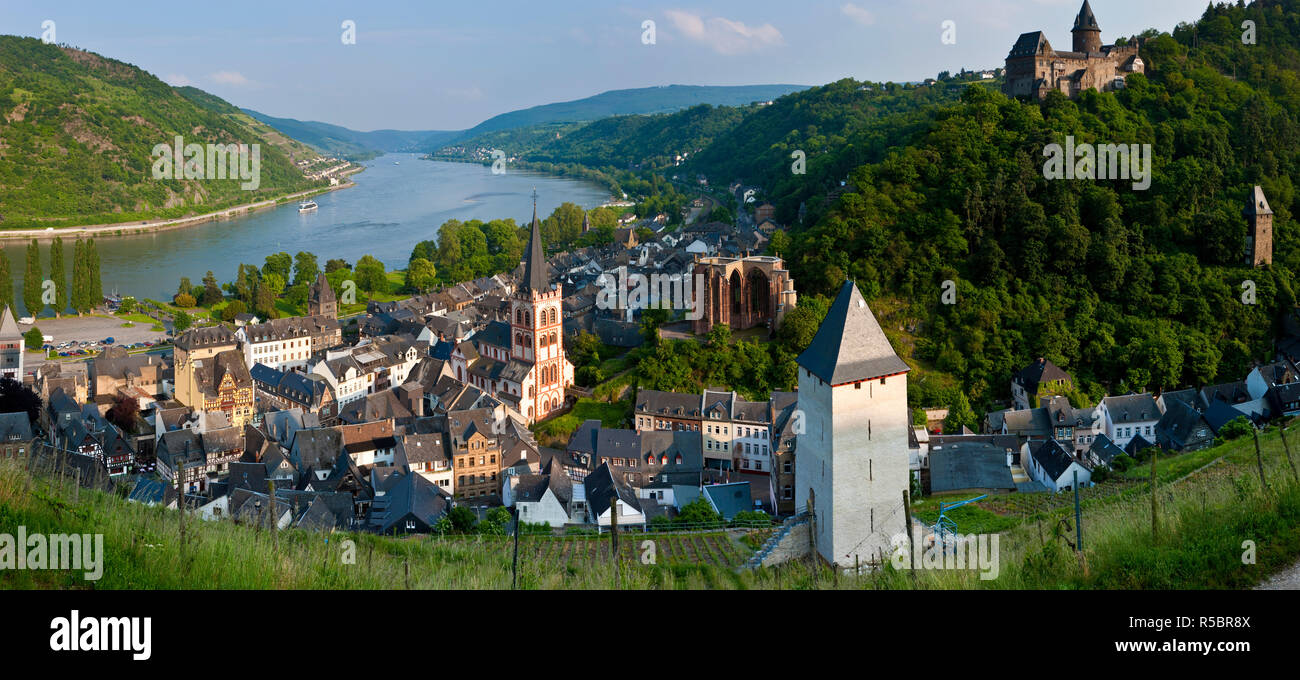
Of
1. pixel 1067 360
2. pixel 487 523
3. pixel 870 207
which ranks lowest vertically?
pixel 487 523

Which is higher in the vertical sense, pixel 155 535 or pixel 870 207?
pixel 870 207

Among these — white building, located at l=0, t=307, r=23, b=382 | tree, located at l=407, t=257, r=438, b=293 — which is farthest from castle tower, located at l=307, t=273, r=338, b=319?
white building, located at l=0, t=307, r=23, b=382

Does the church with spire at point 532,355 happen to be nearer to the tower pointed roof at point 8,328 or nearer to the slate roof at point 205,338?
the slate roof at point 205,338

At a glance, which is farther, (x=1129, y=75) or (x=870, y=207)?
(x=1129, y=75)

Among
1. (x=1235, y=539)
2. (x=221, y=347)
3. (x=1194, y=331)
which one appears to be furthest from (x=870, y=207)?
(x=1235, y=539)

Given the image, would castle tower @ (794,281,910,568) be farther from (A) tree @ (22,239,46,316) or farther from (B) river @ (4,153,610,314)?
(B) river @ (4,153,610,314)
